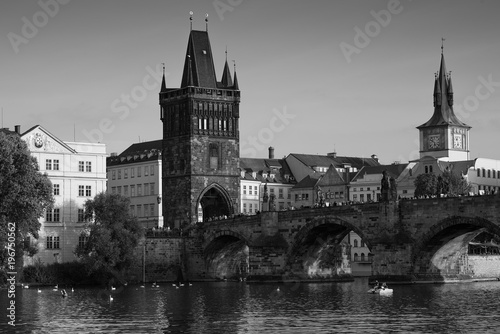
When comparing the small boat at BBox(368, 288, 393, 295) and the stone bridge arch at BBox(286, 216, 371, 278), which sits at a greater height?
the stone bridge arch at BBox(286, 216, 371, 278)

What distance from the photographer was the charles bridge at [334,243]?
103750 mm

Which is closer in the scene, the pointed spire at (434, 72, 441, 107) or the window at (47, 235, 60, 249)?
the window at (47, 235, 60, 249)

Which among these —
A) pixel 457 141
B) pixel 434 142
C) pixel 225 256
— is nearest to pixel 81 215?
pixel 225 256

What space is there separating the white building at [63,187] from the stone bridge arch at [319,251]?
2096cm

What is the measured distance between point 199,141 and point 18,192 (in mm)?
39057

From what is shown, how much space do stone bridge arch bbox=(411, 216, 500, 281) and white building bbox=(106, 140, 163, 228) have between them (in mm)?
62142

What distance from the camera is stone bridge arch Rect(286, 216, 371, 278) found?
118 meters

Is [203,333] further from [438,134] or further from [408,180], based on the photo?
[438,134]

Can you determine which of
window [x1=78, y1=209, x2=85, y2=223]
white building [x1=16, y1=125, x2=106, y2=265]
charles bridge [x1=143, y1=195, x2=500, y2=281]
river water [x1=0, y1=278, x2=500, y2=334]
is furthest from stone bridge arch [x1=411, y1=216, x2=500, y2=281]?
window [x1=78, y1=209, x2=85, y2=223]

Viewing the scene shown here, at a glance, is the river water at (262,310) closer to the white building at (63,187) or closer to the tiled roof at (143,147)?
the white building at (63,187)

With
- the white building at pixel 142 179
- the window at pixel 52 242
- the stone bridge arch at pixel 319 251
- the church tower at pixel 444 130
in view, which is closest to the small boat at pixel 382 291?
the stone bridge arch at pixel 319 251

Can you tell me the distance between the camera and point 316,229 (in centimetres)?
11788

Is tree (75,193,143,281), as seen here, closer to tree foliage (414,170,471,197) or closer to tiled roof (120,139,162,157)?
tree foliage (414,170,471,197)

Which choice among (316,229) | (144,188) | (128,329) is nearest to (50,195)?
(316,229)
